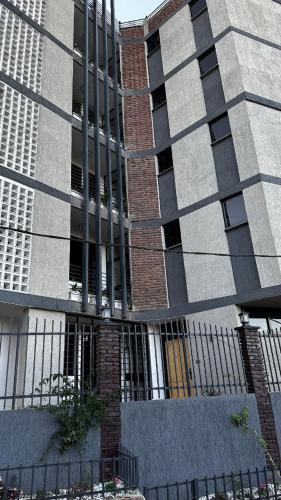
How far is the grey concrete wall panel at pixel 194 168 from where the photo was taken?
15258 millimetres

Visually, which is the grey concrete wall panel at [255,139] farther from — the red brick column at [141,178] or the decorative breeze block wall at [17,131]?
the decorative breeze block wall at [17,131]

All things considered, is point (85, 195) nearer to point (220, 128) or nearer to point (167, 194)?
point (167, 194)

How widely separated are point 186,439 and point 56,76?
1419 cm

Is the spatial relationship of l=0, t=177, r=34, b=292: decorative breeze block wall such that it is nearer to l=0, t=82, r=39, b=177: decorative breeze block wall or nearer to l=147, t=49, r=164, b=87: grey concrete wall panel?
l=0, t=82, r=39, b=177: decorative breeze block wall

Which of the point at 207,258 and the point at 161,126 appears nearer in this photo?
the point at 207,258

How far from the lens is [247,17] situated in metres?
17.1

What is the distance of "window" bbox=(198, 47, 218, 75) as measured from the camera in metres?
16.8

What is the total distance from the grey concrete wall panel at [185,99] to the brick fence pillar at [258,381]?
10420 mm

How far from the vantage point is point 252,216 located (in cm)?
1340

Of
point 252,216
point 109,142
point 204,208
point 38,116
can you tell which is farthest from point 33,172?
point 252,216

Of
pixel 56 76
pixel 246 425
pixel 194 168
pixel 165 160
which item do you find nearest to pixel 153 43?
pixel 56 76

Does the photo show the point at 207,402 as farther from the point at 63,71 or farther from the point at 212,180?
the point at 63,71

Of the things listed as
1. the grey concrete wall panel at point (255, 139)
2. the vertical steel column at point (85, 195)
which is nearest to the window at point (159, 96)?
the vertical steel column at point (85, 195)

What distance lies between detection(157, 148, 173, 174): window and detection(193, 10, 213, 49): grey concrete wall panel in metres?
4.96
